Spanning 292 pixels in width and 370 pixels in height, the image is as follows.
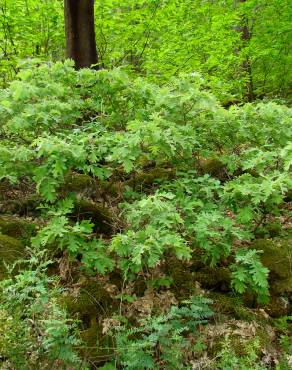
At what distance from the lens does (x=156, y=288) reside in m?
4.59

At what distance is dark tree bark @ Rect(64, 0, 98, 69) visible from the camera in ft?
23.4

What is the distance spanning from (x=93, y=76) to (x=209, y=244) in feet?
8.98

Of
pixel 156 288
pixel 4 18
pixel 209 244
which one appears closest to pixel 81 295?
pixel 156 288

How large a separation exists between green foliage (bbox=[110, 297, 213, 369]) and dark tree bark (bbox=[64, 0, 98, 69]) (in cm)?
508

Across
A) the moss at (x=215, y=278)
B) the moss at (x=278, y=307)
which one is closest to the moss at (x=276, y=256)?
the moss at (x=278, y=307)

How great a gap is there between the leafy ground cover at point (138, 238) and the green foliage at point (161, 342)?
1cm

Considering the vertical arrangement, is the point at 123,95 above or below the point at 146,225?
above

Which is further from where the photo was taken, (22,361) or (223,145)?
(223,145)

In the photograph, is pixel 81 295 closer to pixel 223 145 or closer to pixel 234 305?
pixel 234 305

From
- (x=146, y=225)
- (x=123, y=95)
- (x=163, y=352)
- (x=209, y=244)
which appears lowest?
(x=163, y=352)

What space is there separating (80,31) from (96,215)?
152 inches

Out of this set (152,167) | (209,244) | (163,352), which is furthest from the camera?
(152,167)

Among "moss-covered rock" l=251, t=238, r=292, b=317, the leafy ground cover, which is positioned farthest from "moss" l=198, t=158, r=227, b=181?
"moss-covered rock" l=251, t=238, r=292, b=317

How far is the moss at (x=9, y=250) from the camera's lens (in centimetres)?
455
